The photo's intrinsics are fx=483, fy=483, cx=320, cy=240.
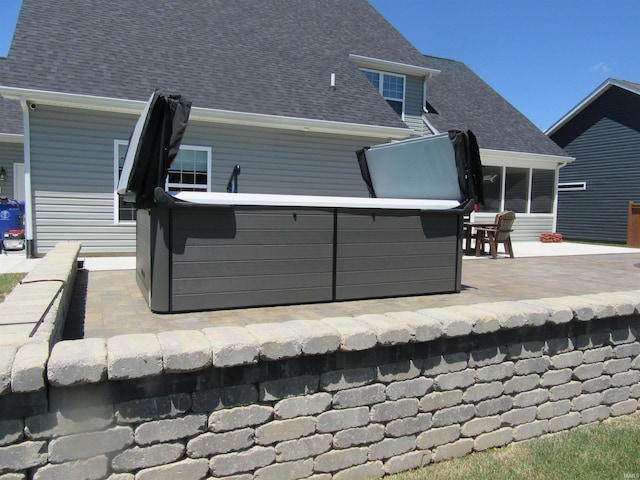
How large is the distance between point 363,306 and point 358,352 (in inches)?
69.3

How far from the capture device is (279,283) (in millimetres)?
4184

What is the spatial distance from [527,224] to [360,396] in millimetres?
13682

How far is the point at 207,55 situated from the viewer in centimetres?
1057

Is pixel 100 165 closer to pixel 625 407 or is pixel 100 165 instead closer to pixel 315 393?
pixel 315 393

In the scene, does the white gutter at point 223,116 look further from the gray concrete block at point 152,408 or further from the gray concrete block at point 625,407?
the gray concrete block at point 625,407

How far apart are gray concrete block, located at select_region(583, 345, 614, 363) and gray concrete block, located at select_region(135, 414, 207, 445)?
2685 mm

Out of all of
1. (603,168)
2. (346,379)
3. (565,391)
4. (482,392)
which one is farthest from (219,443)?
(603,168)

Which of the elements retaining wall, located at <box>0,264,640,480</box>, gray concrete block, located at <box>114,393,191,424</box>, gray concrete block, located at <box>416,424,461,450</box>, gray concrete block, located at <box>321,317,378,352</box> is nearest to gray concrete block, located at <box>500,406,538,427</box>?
retaining wall, located at <box>0,264,640,480</box>

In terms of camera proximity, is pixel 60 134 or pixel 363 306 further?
pixel 60 134

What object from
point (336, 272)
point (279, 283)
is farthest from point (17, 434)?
point (336, 272)

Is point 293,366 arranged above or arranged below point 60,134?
below

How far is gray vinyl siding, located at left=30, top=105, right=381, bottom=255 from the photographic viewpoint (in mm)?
8352

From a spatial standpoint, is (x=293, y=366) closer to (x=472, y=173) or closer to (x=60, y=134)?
(x=472, y=173)

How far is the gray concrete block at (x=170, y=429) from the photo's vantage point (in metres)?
2.07
